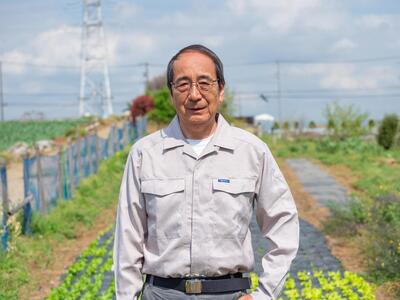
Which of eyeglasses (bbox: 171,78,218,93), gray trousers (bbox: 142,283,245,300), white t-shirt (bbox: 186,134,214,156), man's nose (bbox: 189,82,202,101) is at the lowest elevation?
gray trousers (bbox: 142,283,245,300)

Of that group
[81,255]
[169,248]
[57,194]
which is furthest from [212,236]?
[57,194]

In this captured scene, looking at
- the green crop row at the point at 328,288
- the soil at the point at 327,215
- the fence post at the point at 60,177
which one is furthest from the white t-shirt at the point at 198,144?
the fence post at the point at 60,177

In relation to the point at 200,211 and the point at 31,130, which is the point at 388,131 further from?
the point at 200,211

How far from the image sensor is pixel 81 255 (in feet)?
34.8

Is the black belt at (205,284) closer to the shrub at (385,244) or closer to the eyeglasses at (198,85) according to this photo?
the eyeglasses at (198,85)

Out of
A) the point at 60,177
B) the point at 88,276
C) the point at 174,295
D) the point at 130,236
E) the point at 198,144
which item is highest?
the point at 198,144

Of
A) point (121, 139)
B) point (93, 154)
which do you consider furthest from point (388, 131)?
point (93, 154)

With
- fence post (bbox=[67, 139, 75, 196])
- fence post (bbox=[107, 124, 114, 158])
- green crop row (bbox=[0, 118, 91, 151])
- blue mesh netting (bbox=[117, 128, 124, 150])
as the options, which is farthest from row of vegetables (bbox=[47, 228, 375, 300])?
green crop row (bbox=[0, 118, 91, 151])

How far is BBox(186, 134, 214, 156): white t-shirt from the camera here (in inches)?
129

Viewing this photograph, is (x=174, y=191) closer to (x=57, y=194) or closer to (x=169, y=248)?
(x=169, y=248)

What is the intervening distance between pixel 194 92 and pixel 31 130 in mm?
51470

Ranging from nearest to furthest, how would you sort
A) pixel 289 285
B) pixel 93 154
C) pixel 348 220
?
1. pixel 289 285
2. pixel 348 220
3. pixel 93 154

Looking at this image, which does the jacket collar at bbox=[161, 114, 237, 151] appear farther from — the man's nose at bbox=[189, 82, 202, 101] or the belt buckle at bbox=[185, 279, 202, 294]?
the belt buckle at bbox=[185, 279, 202, 294]

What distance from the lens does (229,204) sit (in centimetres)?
320
